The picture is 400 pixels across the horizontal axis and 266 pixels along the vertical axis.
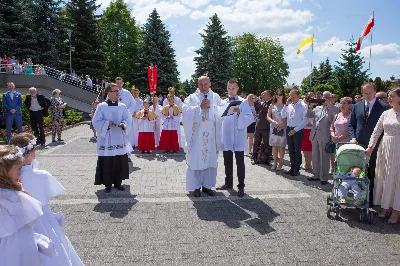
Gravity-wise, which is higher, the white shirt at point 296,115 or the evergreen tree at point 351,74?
the evergreen tree at point 351,74

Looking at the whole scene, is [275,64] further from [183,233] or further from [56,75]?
[183,233]

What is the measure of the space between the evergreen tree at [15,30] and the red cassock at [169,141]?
90.3 ft

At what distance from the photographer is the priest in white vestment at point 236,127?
23.0 ft

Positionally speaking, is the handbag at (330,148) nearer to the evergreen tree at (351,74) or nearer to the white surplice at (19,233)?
the white surplice at (19,233)

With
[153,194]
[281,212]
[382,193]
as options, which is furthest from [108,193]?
[382,193]

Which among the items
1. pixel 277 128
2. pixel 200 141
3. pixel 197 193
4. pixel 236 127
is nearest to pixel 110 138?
pixel 200 141

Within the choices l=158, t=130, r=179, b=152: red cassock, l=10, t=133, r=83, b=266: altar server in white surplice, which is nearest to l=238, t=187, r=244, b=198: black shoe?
l=10, t=133, r=83, b=266: altar server in white surplice

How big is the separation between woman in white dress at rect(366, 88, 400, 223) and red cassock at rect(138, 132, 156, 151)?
7812 mm

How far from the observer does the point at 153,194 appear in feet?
23.1

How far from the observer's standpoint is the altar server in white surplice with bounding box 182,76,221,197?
695cm

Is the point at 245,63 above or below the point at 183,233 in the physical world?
above

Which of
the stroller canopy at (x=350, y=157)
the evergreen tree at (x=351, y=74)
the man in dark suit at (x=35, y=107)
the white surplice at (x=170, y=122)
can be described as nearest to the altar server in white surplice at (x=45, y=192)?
the stroller canopy at (x=350, y=157)

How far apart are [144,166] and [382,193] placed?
6139mm

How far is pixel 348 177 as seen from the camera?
223 inches
